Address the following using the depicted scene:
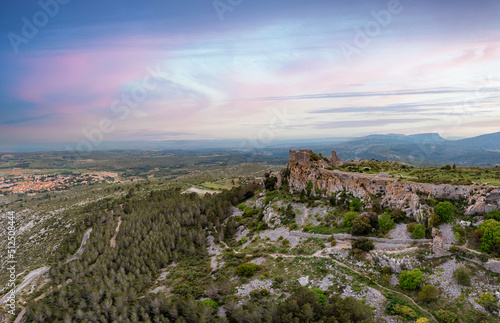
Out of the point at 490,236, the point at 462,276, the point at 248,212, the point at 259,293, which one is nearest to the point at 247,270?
the point at 259,293

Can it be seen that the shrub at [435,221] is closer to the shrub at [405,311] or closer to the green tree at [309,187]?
the shrub at [405,311]

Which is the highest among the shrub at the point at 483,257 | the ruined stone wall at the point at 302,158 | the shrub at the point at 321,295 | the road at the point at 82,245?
the ruined stone wall at the point at 302,158

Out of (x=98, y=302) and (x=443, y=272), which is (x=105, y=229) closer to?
(x=98, y=302)

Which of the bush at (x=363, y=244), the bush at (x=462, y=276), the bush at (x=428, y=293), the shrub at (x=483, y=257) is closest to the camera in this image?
the bush at (x=428, y=293)

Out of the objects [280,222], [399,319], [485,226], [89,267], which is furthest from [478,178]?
[89,267]

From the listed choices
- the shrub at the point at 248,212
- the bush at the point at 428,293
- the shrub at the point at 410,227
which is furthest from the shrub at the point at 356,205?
the shrub at the point at 248,212

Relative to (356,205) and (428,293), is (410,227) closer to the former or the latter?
(356,205)
